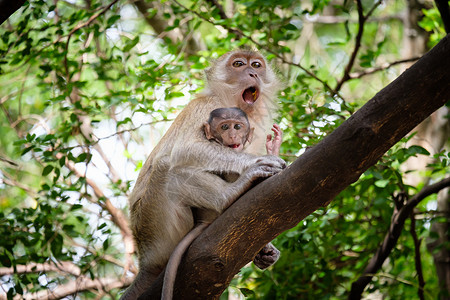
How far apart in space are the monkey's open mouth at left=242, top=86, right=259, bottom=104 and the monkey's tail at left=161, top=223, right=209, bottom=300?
5.61 ft

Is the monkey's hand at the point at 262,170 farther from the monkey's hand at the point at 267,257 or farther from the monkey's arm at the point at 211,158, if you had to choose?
the monkey's hand at the point at 267,257

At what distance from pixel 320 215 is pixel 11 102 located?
6.60m

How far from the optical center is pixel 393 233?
19.2 ft

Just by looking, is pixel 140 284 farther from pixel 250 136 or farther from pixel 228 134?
pixel 250 136

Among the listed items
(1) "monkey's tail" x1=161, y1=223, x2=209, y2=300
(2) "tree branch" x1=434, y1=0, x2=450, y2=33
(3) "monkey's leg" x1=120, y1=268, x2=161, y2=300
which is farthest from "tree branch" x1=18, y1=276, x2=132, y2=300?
(2) "tree branch" x1=434, y1=0, x2=450, y2=33

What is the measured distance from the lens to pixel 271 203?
Answer: 12.4 feet

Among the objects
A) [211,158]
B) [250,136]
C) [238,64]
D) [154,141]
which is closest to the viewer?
[211,158]

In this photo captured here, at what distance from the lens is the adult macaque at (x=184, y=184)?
4.50 m

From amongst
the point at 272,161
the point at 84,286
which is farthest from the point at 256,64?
the point at 84,286

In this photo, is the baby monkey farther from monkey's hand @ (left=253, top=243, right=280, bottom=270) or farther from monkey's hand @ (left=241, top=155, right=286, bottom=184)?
monkey's hand @ (left=241, top=155, right=286, bottom=184)

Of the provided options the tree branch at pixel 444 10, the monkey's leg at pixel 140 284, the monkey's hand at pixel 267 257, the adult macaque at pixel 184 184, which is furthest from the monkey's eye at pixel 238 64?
the monkey's leg at pixel 140 284

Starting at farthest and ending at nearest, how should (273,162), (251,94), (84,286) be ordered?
1. (84,286)
2. (251,94)
3. (273,162)

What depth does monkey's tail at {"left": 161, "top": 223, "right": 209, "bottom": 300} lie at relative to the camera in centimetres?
402

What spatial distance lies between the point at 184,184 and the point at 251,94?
1.51 meters
